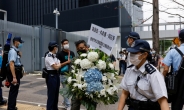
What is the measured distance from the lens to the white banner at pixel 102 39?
3.88 meters

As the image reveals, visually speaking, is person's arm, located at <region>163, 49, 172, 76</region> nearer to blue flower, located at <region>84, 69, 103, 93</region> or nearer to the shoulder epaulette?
blue flower, located at <region>84, 69, 103, 93</region>

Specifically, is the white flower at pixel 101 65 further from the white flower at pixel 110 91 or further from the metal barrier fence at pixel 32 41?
the metal barrier fence at pixel 32 41

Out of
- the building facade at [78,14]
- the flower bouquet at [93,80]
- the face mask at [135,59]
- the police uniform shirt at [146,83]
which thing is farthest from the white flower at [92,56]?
the building facade at [78,14]

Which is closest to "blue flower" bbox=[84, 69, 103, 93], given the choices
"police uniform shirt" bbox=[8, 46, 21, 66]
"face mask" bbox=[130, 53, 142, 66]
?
"face mask" bbox=[130, 53, 142, 66]

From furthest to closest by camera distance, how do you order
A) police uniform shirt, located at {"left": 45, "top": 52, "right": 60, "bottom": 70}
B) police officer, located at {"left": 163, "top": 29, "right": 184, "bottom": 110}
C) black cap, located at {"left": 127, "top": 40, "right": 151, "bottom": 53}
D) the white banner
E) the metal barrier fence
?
the metal barrier fence → police uniform shirt, located at {"left": 45, "top": 52, "right": 60, "bottom": 70} → police officer, located at {"left": 163, "top": 29, "right": 184, "bottom": 110} → the white banner → black cap, located at {"left": 127, "top": 40, "right": 151, "bottom": 53}

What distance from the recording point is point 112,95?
3740mm

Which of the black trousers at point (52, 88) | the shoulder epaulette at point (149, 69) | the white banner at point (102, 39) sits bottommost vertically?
the black trousers at point (52, 88)

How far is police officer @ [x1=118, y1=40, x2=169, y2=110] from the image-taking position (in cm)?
244

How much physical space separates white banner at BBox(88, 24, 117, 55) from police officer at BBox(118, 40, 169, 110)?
1206 mm

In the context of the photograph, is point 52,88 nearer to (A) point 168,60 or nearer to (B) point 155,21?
(A) point 168,60

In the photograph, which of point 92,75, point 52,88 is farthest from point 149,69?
point 52,88

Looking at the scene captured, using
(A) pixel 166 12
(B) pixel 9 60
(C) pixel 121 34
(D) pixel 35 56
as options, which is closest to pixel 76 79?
(B) pixel 9 60

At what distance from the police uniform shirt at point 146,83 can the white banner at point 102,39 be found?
3.84 ft

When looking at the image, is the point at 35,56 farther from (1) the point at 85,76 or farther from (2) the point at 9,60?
(1) the point at 85,76
